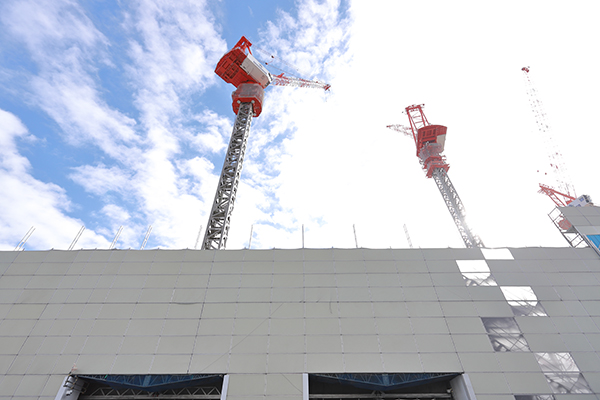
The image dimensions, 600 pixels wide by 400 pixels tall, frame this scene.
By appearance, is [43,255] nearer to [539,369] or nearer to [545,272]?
[539,369]

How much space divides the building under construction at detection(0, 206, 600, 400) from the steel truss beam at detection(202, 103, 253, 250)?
22.4 feet

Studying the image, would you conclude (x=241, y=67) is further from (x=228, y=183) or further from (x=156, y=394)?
(x=156, y=394)

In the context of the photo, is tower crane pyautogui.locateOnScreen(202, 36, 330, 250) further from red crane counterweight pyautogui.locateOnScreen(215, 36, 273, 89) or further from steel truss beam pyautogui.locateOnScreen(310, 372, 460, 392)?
steel truss beam pyautogui.locateOnScreen(310, 372, 460, 392)

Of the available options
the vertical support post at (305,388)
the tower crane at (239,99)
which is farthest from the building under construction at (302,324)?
the tower crane at (239,99)

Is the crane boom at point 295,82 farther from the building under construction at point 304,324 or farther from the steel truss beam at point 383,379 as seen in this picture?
the steel truss beam at point 383,379

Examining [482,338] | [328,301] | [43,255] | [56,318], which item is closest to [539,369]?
[482,338]

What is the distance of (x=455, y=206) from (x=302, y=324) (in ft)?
190

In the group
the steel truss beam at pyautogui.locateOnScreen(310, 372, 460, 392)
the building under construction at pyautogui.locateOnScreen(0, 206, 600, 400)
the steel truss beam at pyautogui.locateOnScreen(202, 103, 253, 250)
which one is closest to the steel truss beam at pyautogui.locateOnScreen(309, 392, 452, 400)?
the building under construction at pyautogui.locateOnScreen(0, 206, 600, 400)

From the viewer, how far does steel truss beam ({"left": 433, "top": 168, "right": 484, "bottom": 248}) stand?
58.2m

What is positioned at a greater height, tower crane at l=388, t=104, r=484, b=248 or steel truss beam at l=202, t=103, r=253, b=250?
tower crane at l=388, t=104, r=484, b=248

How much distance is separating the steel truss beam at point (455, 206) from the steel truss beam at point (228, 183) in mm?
51941

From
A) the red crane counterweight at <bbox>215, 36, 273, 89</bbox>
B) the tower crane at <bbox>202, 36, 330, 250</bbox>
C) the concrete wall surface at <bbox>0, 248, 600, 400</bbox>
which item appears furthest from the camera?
the red crane counterweight at <bbox>215, 36, 273, 89</bbox>

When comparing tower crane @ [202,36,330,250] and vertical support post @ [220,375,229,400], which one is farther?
tower crane @ [202,36,330,250]

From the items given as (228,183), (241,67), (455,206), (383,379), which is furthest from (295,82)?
(383,379)
